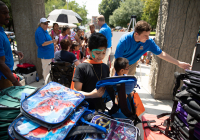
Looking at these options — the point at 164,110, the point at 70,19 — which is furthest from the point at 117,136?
the point at 70,19

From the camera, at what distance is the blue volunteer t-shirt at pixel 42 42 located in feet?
11.4

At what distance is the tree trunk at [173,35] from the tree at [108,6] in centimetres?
5339

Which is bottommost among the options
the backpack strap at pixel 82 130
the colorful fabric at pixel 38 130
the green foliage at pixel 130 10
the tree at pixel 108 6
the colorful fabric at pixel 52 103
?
the backpack strap at pixel 82 130

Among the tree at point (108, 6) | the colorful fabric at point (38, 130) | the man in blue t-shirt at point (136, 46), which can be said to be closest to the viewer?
the colorful fabric at point (38, 130)

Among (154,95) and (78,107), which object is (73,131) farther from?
(154,95)

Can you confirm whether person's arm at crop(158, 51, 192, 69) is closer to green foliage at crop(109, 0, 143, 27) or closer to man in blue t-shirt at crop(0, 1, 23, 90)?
man in blue t-shirt at crop(0, 1, 23, 90)

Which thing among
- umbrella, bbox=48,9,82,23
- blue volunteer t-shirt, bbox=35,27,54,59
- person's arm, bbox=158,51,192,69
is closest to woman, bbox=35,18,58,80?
blue volunteer t-shirt, bbox=35,27,54,59

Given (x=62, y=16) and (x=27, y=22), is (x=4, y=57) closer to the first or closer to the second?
(x=27, y=22)

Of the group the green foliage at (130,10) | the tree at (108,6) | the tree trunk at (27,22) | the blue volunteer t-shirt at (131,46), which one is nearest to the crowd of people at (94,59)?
the blue volunteer t-shirt at (131,46)

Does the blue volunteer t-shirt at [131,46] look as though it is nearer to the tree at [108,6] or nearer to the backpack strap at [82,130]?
the backpack strap at [82,130]

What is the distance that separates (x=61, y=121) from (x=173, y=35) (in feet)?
10.8

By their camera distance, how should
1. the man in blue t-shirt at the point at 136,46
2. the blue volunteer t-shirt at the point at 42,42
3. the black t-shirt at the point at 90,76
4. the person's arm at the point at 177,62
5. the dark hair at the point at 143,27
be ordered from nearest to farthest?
1. the black t-shirt at the point at 90,76
2. the person's arm at the point at 177,62
3. the dark hair at the point at 143,27
4. the man in blue t-shirt at the point at 136,46
5. the blue volunteer t-shirt at the point at 42,42

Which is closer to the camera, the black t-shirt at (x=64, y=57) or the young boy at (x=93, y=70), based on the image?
the young boy at (x=93, y=70)

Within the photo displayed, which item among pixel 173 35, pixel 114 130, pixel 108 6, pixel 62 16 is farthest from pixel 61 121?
pixel 108 6
